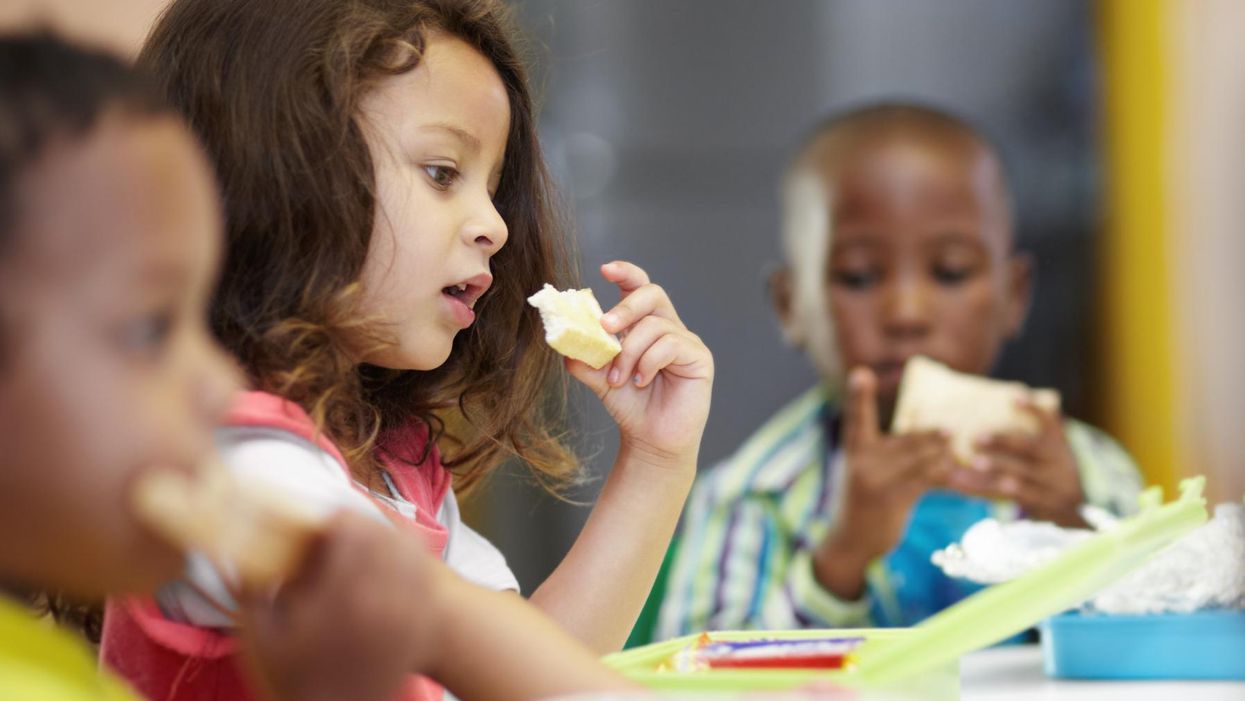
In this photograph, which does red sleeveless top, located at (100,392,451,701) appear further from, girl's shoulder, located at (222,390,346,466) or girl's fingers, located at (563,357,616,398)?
girl's fingers, located at (563,357,616,398)

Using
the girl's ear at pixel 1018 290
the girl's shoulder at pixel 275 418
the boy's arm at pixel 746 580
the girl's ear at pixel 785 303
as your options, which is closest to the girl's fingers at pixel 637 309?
the girl's shoulder at pixel 275 418

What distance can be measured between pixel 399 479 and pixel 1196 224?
54.8 inches

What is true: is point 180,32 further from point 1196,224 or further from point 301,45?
point 1196,224

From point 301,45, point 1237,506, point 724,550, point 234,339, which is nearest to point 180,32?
point 301,45

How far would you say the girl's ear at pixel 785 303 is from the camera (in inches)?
68.8

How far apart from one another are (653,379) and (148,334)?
21.4 inches

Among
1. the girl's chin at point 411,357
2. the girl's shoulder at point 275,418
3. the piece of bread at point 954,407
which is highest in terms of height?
the piece of bread at point 954,407

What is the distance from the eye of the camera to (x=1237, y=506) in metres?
1.00

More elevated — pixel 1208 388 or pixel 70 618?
pixel 1208 388

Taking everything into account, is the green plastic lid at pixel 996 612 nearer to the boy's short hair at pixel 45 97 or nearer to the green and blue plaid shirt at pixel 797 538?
the boy's short hair at pixel 45 97

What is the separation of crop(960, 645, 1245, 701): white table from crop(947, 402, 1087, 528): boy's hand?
0.54 metres

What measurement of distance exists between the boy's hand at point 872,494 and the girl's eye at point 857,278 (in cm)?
12

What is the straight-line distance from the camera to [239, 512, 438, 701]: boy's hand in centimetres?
40

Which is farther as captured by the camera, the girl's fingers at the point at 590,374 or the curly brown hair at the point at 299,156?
the girl's fingers at the point at 590,374
